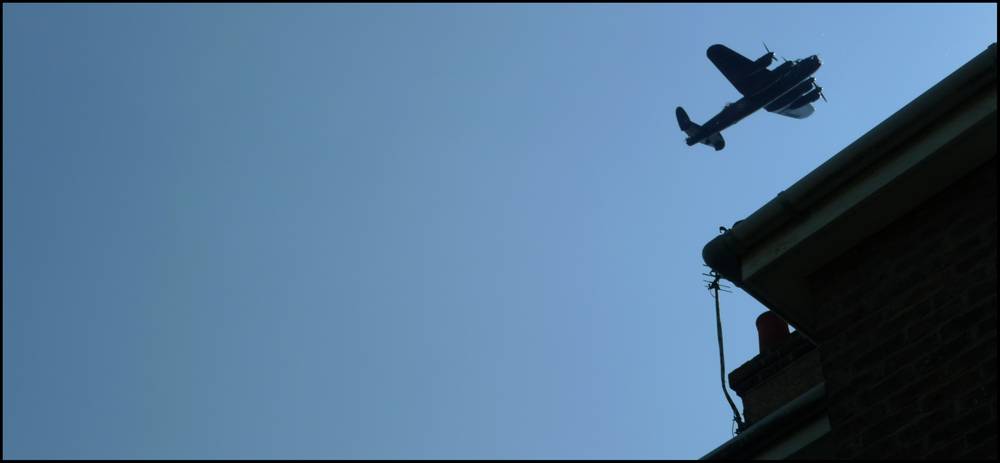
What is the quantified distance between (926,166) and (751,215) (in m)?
0.95

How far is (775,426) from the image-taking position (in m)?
5.48

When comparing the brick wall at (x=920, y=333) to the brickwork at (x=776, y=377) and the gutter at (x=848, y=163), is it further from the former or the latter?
the brickwork at (x=776, y=377)

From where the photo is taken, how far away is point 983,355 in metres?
4.38

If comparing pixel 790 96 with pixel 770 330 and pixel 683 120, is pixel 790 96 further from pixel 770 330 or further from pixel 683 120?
pixel 770 330

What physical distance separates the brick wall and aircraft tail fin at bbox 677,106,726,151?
81.4 ft

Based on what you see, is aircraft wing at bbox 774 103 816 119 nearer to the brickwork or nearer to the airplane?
the airplane

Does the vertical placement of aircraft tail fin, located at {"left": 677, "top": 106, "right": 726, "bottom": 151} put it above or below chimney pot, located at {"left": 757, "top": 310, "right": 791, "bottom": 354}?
above

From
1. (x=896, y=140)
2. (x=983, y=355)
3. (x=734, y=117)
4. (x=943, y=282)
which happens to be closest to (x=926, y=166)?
(x=896, y=140)

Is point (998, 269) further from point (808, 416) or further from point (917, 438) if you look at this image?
point (808, 416)

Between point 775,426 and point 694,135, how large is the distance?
2508cm

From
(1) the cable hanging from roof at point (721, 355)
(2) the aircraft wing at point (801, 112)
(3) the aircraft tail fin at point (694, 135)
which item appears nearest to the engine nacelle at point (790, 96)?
(2) the aircraft wing at point (801, 112)

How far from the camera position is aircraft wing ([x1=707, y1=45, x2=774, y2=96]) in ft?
83.7

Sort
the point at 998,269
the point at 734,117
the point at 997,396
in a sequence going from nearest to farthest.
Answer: the point at 997,396, the point at 998,269, the point at 734,117

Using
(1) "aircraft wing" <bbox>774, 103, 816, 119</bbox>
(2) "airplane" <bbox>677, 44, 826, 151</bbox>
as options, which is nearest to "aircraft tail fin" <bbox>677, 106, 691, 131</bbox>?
(2) "airplane" <bbox>677, 44, 826, 151</bbox>
